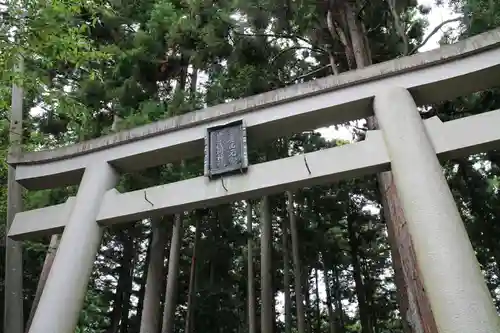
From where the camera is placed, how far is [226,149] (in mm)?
3430

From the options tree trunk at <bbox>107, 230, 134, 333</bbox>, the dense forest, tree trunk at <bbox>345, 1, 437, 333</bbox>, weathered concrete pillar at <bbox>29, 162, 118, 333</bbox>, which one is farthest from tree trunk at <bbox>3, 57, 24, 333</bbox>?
tree trunk at <bbox>107, 230, 134, 333</bbox>

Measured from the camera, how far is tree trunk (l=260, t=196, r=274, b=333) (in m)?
6.58

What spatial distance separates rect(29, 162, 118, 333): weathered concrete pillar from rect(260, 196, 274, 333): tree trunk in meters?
3.81

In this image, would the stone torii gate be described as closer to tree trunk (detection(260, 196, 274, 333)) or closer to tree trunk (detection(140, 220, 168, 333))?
tree trunk (detection(140, 220, 168, 333))

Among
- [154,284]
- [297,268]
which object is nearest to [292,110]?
[154,284]

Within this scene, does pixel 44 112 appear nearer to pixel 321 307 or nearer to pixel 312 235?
pixel 312 235

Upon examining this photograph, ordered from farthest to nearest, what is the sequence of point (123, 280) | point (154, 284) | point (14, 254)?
point (123, 280) → point (154, 284) → point (14, 254)

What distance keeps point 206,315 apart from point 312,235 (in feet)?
10.00

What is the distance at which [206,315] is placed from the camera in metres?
8.63

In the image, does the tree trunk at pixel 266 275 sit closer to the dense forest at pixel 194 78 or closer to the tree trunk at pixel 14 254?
the dense forest at pixel 194 78

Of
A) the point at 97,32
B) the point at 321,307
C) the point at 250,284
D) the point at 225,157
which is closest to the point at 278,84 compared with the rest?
the point at 97,32

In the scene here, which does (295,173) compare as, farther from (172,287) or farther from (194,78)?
(194,78)

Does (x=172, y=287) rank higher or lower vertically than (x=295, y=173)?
higher

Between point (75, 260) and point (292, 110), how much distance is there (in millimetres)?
2113
